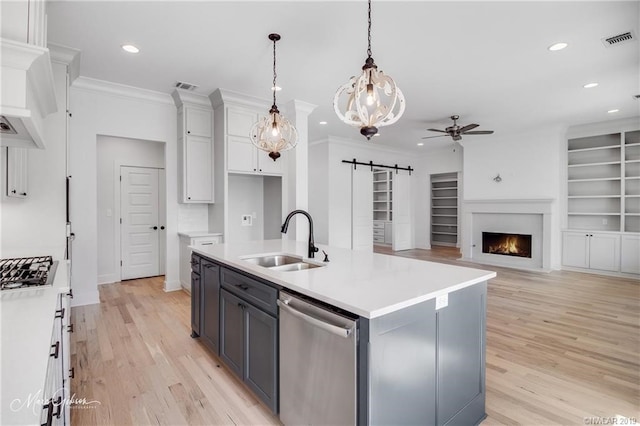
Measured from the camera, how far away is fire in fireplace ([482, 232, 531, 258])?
267 inches

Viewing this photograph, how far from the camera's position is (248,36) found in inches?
120

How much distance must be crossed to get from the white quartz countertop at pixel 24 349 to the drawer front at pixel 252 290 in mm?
940

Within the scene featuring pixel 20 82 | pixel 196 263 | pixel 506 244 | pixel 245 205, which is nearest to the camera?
pixel 20 82

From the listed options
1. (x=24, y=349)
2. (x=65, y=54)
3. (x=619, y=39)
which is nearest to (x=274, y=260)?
(x=24, y=349)

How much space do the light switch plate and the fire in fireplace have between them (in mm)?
6283

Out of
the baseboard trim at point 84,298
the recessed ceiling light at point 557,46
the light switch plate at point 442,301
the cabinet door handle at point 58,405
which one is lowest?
the baseboard trim at point 84,298

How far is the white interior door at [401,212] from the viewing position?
8.88m

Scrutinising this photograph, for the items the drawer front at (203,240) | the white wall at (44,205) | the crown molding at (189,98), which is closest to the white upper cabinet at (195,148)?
the crown molding at (189,98)

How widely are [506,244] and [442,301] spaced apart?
645 cm

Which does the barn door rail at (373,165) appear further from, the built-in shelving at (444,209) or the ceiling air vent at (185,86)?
the ceiling air vent at (185,86)

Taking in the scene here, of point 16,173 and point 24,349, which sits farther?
point 16,173

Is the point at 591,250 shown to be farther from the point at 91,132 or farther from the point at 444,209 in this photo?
the point at 91,132

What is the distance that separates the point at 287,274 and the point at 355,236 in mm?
6155

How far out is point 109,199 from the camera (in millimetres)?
5211
